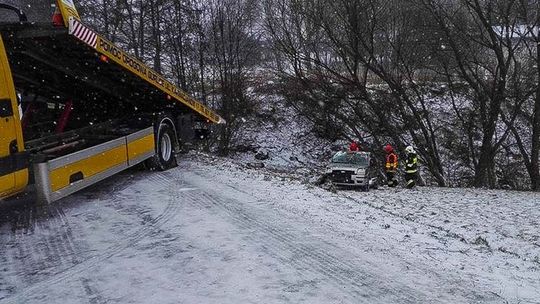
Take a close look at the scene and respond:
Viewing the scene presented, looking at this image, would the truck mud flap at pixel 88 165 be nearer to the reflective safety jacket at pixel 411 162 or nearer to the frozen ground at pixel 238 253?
the frozen ground at pixel 238 253

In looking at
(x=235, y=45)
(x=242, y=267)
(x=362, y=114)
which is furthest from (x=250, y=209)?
(x=235, y=45)

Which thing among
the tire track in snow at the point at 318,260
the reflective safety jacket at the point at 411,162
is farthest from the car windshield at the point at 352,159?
the tire track in snow at the point at 318,260

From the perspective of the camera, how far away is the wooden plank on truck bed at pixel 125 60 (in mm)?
6762

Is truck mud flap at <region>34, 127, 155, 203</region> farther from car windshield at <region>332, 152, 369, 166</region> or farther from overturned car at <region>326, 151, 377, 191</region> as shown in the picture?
car windshield at <region>332, 152, 369, 166</region>

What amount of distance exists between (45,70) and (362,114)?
19.2 m

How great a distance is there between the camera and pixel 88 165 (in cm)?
725

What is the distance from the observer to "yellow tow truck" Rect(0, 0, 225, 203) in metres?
6.18

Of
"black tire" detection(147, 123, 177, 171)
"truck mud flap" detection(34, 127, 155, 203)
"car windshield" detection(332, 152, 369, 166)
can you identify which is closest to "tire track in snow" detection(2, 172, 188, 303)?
"truck mud flap" detection(34, 127, 155, 203)

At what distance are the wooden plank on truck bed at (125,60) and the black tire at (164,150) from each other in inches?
29.8

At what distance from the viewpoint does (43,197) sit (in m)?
6.21

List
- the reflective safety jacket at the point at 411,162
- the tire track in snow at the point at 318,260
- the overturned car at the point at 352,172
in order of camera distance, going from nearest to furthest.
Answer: the tire track in snow at the point at 318,260 < the overturned car at the point at 352,172 < the reflective safety jacket at the point at 411,162

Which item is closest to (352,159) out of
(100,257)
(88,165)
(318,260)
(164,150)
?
(164,150)

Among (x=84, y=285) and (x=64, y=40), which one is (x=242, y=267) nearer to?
(x=84, y=285)

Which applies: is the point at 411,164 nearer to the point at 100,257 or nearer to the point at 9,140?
the point at 100,257
